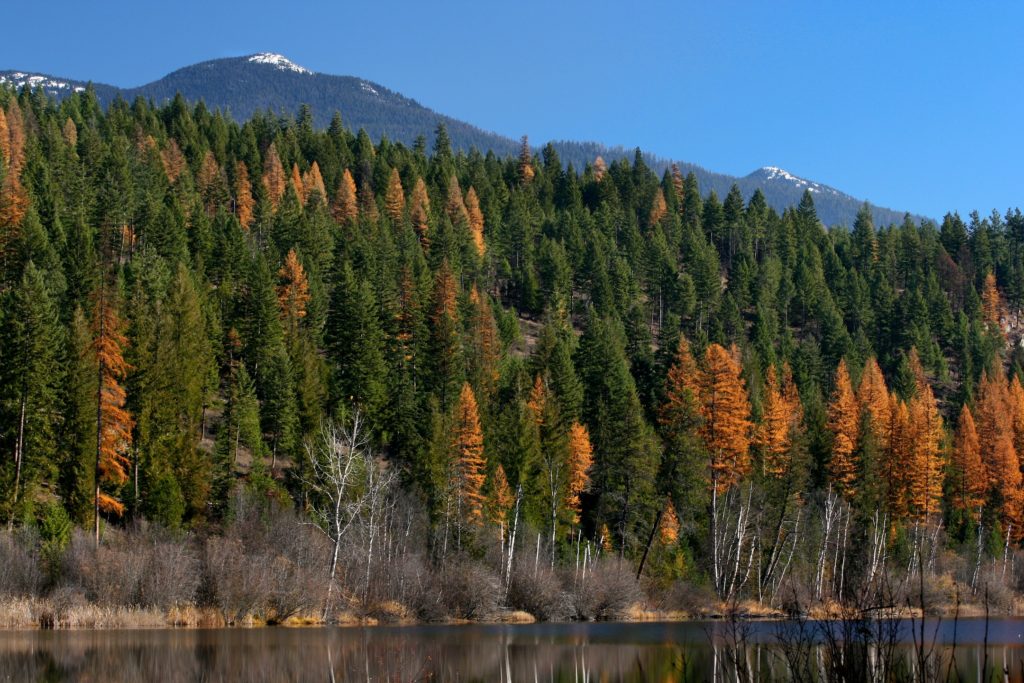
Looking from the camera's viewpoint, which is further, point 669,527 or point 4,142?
point 4,142

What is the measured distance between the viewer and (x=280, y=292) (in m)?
96.9

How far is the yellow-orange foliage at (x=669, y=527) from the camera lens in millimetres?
70188

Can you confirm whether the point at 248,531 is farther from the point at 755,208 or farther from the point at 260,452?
the point at 755,208

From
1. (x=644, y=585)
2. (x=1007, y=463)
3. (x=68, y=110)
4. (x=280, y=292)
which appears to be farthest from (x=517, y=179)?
(x=644, y=585)

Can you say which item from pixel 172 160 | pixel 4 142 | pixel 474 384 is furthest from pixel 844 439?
pixel 4 142

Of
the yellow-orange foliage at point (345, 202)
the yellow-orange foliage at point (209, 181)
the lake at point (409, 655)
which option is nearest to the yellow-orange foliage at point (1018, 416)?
the lake at point (409, 655)

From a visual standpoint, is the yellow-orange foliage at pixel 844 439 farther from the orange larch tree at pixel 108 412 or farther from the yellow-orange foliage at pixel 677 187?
the yellow-orange foliage at pixel 677 187

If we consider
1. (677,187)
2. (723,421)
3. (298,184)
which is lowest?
(723,421)

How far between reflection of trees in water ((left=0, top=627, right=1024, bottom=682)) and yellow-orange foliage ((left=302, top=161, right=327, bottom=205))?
96.6 meters

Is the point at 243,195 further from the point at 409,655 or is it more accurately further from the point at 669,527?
the point at 409,655

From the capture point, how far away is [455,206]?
143250mm

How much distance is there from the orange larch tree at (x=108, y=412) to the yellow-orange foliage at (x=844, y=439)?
47.8 metres

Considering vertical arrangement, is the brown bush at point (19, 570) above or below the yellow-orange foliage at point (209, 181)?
below

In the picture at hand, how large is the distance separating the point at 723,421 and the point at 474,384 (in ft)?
66.8
